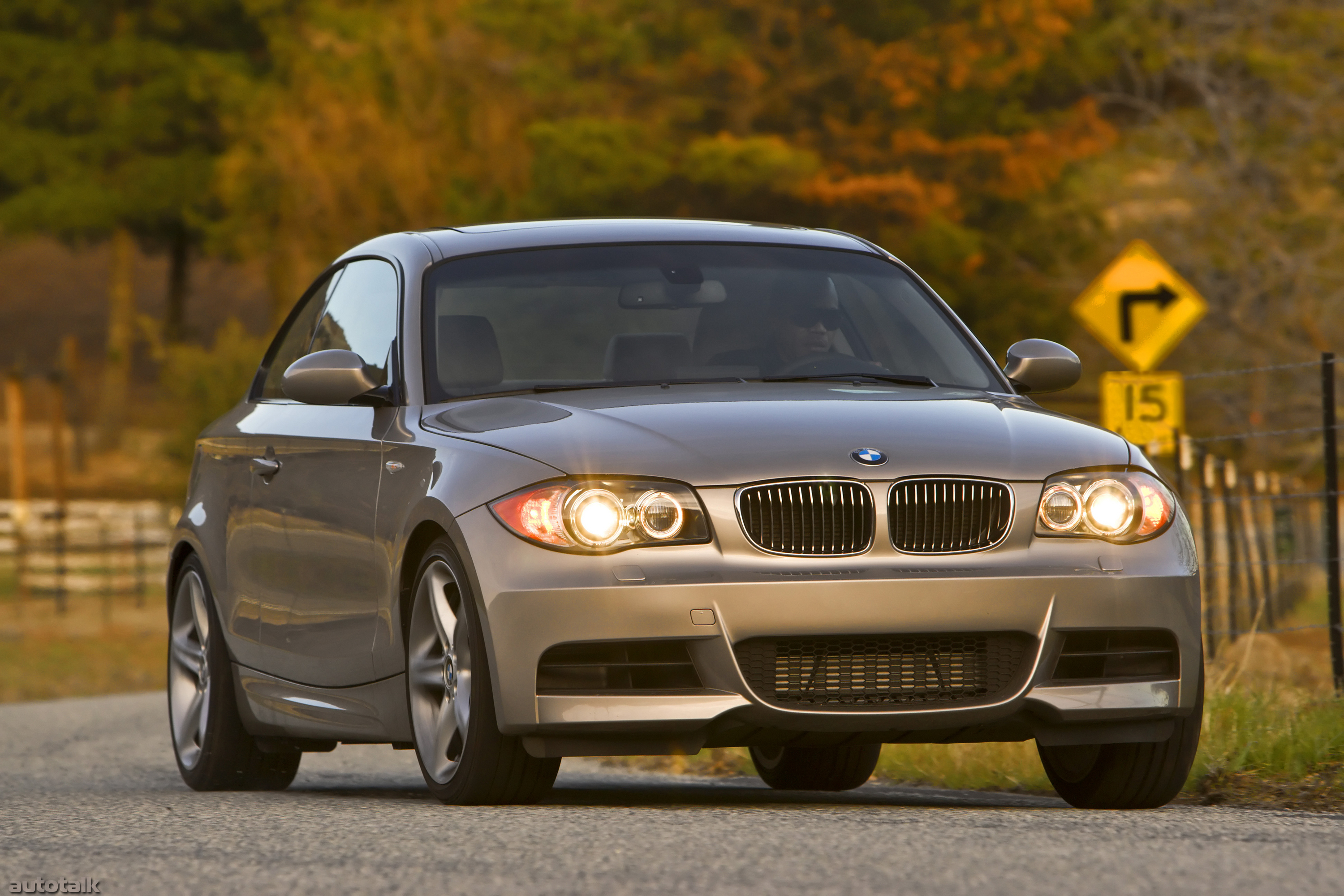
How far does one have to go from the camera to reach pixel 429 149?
4100 centimetres

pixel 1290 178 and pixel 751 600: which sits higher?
pixel 1290 178

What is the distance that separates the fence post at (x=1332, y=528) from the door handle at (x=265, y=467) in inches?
195

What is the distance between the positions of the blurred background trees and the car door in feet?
62.8

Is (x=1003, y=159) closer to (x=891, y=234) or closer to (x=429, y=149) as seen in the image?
(x=891, y=234)

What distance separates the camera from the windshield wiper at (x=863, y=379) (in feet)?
24.0

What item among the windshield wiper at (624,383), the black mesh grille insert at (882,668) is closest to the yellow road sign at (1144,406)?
the windshield wiper at (624,383)

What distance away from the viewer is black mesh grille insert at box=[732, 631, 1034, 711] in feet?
20.6

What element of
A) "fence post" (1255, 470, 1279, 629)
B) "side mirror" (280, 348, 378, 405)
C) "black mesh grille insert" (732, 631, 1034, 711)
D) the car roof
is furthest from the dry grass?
"black mesh grille insert" (732, 631, 1034, 711)

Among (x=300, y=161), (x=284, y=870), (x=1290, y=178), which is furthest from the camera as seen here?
(x=300, y=161)

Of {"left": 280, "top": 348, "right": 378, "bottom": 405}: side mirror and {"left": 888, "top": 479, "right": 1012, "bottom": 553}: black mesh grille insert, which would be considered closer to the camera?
{"left": 888, "top": 479, "right": 1012, "bottom": 553}: black mesh grille insert

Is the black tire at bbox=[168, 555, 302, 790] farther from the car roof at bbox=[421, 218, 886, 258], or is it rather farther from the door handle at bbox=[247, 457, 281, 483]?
the car roof at bbox=[421, 218, 886, 258]

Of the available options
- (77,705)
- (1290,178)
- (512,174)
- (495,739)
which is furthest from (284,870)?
(512,174)

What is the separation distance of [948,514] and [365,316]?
2.54 metres

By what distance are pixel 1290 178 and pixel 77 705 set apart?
1807cm
